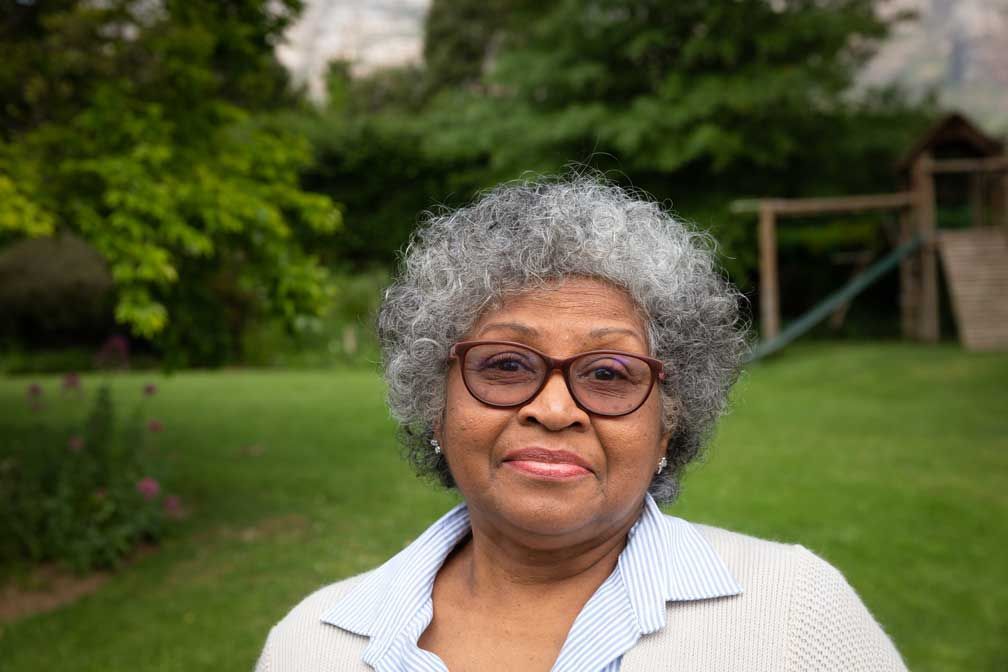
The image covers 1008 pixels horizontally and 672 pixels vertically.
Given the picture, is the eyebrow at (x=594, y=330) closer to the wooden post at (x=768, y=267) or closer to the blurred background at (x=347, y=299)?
the blurred background at (x=347, y=299)

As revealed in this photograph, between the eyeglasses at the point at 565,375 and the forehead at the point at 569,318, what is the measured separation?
30 mm

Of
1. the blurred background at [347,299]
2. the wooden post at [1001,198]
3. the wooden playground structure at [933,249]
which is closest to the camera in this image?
the blurred background at [347,299]

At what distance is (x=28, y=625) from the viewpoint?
4512mm

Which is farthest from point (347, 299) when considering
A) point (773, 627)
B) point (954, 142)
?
point (773, 627)

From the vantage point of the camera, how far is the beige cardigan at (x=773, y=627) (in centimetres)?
138

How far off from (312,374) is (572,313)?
40.9 feet

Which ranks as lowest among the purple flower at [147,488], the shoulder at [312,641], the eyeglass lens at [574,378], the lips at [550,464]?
the purple flower at [147,488]

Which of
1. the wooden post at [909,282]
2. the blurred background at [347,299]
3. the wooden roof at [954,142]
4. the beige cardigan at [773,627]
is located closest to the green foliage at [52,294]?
the blurred background at [347,299]

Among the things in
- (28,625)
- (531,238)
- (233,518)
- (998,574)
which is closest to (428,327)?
(531,238)

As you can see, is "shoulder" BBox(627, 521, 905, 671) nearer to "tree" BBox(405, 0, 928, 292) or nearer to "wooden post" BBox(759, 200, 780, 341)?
"tree" BBox(405, 0, 928, 292)

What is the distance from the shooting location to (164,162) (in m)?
4.94

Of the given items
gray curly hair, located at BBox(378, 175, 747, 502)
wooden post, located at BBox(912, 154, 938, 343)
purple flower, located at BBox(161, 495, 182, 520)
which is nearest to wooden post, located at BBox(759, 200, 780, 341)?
wooden post, located at BBox(912, 154, 938, 343)

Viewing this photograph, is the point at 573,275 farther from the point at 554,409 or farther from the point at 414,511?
the point at 414,511

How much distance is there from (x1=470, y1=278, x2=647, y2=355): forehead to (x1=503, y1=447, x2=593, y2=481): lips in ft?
0.53
